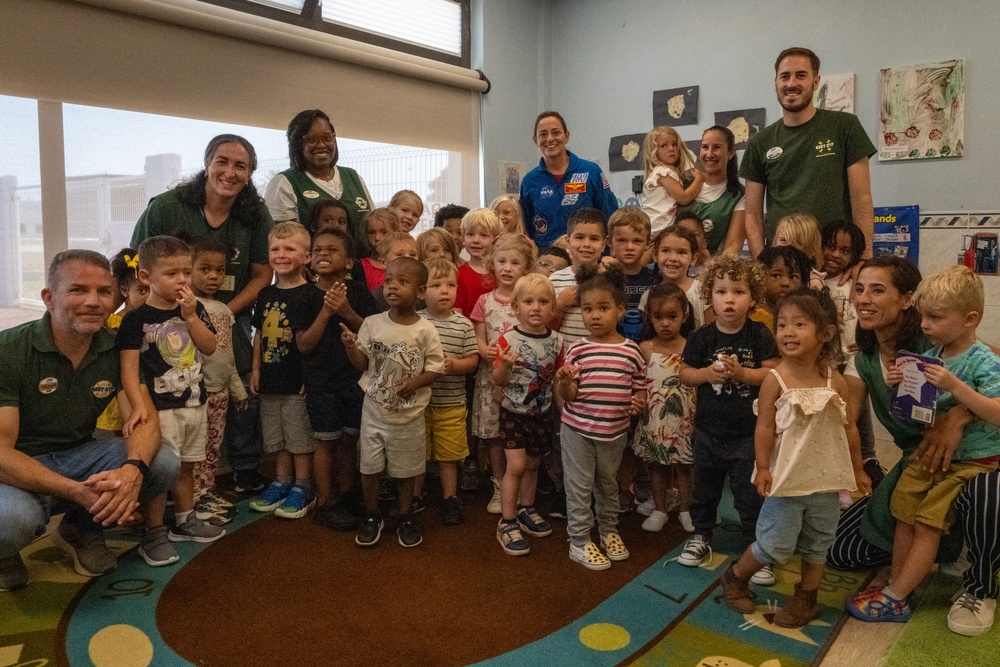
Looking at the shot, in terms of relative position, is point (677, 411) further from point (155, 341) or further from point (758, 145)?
point (155, 341)

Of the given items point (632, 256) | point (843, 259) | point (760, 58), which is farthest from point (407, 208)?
point (760, 58)

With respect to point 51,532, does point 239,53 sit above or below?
above

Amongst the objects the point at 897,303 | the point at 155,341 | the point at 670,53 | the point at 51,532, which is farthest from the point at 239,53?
the point at 897,303

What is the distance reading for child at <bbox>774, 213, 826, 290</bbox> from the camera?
285 centimetres

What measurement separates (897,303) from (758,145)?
128 centimetres

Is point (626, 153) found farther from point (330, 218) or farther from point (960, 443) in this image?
point (960, 443)

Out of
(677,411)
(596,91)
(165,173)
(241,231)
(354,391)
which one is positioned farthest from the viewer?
(596,91)

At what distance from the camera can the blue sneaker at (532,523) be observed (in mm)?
2688

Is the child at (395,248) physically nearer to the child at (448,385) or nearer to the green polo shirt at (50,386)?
the child at (448,385)

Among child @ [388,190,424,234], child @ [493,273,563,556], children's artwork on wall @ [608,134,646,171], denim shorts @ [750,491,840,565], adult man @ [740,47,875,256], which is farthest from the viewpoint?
children's artwork on wall @ [608,134,646,171]

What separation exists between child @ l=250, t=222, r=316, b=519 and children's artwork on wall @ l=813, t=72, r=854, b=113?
10.6ft

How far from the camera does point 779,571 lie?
243 centimetres

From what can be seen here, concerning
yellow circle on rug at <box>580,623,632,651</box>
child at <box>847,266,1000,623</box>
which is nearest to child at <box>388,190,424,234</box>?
yellow circle on rug at <box>580,623,632,651</box>

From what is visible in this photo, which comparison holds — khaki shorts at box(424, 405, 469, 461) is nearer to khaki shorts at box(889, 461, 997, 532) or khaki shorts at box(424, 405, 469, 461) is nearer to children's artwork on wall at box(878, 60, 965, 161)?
khaki shorts at box(889, 461, 997, 532)
